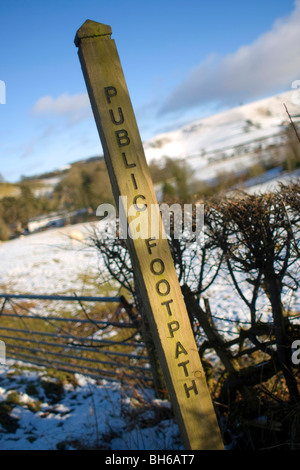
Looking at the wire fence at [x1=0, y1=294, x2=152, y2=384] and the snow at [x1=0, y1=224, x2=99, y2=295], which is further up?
the snow at [x1=0, y1=224, x2=99, y2=295]

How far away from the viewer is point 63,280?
1416cm

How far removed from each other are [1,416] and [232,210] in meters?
3.96

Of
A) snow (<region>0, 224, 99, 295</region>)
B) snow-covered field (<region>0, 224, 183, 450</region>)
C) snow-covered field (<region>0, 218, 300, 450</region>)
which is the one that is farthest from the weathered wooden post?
snow (<region>0, 224, 99, 295</region>)

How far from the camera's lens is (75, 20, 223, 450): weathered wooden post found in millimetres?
2074

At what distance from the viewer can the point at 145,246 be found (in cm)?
210

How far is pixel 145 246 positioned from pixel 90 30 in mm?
1404

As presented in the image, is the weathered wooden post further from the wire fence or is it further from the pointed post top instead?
the wire fence

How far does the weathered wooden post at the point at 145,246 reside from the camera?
6.81ft

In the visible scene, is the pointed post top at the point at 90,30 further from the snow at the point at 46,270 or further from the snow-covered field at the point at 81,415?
the snow at the point at 46,270

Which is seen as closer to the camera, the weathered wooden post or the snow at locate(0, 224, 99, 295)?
the weathered wooden post

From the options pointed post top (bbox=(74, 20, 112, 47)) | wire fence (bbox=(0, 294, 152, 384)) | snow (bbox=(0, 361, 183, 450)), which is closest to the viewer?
pointed post top (bbox=(74, 20, 112, 47))

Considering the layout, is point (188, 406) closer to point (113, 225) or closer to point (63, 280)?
point (113, 225)

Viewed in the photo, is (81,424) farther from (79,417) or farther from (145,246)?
(145,246)

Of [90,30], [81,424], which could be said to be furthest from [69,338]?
[90,30]
